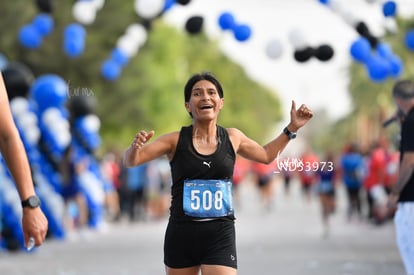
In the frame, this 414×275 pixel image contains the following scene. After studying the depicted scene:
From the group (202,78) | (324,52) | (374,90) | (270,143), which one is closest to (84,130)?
(324,52)

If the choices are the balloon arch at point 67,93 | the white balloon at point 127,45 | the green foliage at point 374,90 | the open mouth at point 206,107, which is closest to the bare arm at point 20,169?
the open mouth at point 206,107

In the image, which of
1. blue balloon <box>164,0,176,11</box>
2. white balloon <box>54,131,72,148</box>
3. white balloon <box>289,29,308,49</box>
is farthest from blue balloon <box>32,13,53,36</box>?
white balloon <box>289,29,308,49</box>

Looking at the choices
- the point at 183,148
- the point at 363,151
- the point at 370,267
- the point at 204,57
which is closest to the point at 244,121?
the point at 204,57

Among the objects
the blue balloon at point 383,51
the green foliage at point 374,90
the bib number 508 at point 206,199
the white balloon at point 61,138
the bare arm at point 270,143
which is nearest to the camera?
the bib number 508 at point 206,199

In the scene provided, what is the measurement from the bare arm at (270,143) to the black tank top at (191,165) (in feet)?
0.54

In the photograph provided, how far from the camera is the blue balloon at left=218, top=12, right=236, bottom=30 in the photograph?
1149 cm

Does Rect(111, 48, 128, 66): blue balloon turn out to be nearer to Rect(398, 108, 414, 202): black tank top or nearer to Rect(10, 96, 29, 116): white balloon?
Rect(10, 96, 29, 116): white balloon

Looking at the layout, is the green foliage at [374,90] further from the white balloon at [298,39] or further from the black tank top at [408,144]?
the black tank top at [408,144]

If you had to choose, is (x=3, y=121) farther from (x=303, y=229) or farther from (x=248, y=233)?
(x=303, y=229)

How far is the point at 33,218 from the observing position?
349 cm

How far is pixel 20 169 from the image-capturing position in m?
3.46

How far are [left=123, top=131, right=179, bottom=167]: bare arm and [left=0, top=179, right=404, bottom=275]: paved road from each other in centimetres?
542

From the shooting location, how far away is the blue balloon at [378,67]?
1288cm

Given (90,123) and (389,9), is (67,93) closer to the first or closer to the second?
(90,123)
